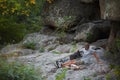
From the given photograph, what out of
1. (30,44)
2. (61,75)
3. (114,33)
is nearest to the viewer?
(61,75)

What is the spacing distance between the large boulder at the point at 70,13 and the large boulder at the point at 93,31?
4.26ft

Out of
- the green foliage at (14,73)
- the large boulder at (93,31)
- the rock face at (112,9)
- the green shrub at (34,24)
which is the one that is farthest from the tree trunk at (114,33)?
the green shrub at (34,24)

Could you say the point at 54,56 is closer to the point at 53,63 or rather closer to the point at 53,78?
the point at 53,63

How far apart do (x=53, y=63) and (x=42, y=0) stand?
7.10 m

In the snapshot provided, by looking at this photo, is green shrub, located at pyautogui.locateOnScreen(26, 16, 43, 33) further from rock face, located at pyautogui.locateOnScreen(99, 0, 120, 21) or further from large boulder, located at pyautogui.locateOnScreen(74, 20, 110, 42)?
rock face, located at pyautogui.locateOnScreen(99, 0, 120, 21)

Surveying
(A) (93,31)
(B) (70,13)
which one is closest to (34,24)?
(B) (70,13)

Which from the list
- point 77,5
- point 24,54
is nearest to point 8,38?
point 24,54

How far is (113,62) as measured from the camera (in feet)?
37.6

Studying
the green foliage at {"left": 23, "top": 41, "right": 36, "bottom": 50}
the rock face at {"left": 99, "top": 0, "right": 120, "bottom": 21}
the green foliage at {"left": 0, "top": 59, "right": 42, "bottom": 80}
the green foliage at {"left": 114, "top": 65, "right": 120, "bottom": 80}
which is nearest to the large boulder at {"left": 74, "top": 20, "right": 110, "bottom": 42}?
the green foliage at {"left": 23, "top": 41, "right": 36, "bottom": 50}

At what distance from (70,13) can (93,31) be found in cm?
236

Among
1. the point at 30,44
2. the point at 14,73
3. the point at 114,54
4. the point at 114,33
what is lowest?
the point at 30,44

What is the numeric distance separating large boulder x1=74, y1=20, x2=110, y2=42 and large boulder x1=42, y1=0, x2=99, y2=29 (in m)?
1.30

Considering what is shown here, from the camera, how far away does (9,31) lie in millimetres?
14320

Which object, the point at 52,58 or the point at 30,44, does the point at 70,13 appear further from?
the point at 52,58
